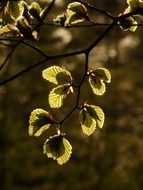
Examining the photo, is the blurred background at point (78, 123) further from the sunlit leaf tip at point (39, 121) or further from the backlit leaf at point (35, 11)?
the backlit leaf at point (35, 11)

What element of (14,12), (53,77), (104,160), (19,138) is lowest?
(104,160)

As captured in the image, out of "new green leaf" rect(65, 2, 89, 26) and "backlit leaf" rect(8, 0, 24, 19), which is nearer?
"backlit leaf" rect(8, 0, 24, 19)

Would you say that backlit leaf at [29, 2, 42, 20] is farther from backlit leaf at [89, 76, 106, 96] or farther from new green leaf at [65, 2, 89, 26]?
backlit leaf at [89, 76, 106, 96]

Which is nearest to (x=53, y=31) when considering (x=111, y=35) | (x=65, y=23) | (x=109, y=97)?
(x=111, y=35)

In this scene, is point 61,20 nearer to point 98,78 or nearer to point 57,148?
point 98,78

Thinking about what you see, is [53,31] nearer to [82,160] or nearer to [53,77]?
[82,160]

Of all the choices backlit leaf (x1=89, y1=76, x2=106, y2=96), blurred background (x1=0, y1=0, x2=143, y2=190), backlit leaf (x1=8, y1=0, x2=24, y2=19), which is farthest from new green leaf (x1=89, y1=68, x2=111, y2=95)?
blurred background (x1=0, y1=0, x2=143, y2=190)

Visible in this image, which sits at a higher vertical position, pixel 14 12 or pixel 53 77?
pixel 14 12
